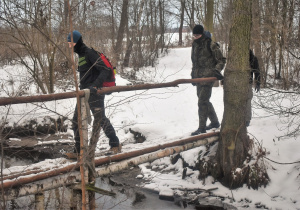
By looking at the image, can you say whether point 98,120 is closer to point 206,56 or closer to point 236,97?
point 236,97

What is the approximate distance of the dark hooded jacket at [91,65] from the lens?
4.09m

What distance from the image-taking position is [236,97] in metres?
5.05

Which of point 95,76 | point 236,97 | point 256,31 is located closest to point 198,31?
point 236,97

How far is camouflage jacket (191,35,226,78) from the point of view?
540 centimetres

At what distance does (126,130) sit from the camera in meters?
8.16

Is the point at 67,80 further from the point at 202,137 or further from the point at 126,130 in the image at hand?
the point at 202,137

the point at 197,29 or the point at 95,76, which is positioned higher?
the point at 197,29

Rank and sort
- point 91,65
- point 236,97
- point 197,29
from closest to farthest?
1. point 91,65
2. point 236,97
3. point 197,29

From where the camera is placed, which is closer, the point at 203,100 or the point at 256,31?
the point at 203,100

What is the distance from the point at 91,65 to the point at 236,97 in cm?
222

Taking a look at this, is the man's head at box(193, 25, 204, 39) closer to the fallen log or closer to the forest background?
the forest background

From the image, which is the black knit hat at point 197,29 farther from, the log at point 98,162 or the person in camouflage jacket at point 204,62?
the log at point 98,162

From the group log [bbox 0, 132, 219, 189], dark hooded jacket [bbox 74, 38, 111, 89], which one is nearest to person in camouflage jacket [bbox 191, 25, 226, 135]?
log [bbox 0, 132, 219, 189]

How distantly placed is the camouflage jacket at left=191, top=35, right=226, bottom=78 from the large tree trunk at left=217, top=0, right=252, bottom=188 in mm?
368
